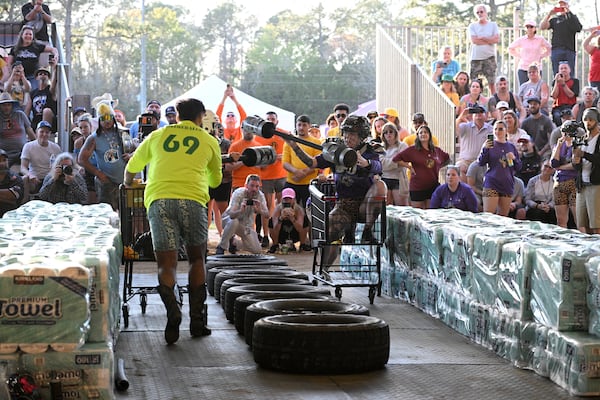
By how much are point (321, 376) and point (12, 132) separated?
12.7 meters

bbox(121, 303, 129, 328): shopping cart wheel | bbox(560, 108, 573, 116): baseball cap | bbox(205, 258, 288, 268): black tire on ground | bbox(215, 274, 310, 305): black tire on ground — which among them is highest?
bbox(560, 108, 573, 116): baseball cap

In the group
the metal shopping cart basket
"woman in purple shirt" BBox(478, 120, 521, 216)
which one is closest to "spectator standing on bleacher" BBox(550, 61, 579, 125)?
"woman in purple shirt" BBox(478, 120, 521, 216)

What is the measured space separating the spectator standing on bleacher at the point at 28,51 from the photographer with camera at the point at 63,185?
160 inches

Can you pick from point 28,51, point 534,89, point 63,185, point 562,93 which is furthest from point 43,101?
point 562,93

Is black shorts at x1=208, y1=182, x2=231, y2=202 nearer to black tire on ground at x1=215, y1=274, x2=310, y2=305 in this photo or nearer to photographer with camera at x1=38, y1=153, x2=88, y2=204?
photographer with camera at x1=38, y1=153, x2=88, y2=204

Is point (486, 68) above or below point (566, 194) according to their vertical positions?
above

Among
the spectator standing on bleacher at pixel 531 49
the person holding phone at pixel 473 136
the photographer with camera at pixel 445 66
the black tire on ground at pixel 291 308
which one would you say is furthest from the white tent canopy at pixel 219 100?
the black tire on ground at pixel 291 308

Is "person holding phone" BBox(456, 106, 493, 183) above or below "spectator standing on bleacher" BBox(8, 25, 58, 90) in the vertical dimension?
below

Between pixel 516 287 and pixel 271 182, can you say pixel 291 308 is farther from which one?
pixel 271 182

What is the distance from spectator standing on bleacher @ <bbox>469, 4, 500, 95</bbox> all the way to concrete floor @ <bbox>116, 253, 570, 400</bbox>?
44.5 feet

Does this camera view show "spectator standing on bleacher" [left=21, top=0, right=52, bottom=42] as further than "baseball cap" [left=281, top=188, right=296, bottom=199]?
Yes

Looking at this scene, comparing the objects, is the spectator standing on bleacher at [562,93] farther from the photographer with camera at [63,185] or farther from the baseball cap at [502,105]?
the photographer with camera at [63,185]

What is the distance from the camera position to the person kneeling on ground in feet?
60.9

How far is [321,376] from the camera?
8.24 metres
